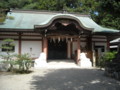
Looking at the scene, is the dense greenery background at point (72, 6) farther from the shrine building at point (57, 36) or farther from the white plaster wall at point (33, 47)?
the white plaster wall at point (33, 47)

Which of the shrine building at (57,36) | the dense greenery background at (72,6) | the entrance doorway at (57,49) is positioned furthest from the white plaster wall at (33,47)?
the dense greenery background at (72,6)

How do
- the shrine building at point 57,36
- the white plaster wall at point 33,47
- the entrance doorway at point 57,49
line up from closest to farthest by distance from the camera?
the shrine building at point 57,36
the white plaster wall at point 33,47
the entrance doorway at point 57,49

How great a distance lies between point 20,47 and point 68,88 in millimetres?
9107

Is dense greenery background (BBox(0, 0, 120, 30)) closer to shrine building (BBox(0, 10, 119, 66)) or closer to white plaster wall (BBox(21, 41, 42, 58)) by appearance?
shrine building (BBox(0, 10, 119, 66))

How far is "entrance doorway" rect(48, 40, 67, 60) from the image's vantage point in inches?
676

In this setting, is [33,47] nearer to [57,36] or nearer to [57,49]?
[57,36]

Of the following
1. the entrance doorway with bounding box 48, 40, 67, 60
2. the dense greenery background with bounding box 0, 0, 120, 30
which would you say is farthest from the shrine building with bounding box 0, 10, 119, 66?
the dense greenery background with bounding box 0, 0, 120, 30

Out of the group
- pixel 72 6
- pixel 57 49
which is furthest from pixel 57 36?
pixel 72 6

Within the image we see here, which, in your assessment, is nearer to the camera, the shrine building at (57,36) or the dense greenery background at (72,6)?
the shrine building at (57,36)

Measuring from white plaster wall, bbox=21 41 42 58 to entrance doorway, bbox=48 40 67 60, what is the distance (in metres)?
1.99

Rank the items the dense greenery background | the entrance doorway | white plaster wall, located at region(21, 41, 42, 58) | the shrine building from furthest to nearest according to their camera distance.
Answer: the dense greenery background → the entrance doorway → white plaster wall, located at region(21, 41, 42, 58) → the shrine building

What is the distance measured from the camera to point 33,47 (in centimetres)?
1530

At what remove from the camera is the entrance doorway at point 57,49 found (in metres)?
17.2

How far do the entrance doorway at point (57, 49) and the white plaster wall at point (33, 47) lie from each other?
1.99m
